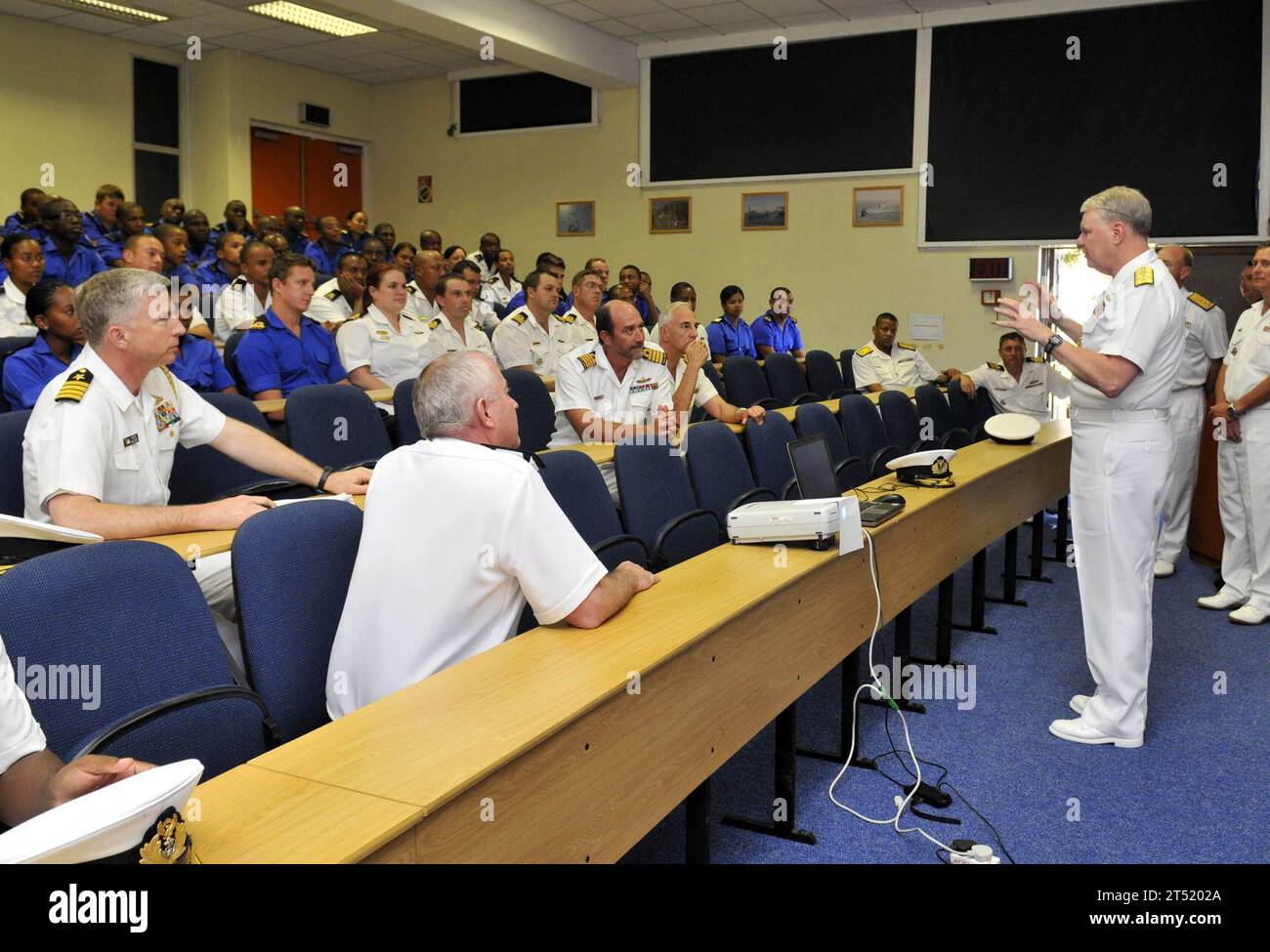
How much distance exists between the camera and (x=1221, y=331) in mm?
5590

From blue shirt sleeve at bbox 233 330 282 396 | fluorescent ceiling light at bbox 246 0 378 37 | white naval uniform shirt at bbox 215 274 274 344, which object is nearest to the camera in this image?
blue shirt sleeve at bbox 233 330 282 396

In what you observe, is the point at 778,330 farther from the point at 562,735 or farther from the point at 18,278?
the point at 562,735

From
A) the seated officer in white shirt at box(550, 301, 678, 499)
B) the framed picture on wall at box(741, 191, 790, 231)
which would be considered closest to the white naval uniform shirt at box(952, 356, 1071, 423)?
the seated officer in white shirt at box(550, 301, 678, 499)

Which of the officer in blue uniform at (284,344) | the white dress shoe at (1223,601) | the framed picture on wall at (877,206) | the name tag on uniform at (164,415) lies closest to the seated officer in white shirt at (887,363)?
the framed picture on wall at (877,206)

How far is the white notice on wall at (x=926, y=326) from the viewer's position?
984 centimetres

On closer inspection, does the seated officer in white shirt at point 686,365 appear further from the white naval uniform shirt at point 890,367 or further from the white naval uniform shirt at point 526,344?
the white naval uniform shirt at point 890,367

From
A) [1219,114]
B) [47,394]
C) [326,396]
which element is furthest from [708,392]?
[1219,114]

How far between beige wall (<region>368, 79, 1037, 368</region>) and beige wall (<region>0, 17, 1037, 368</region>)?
15mm

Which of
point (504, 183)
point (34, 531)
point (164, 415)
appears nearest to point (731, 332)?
point (504, 183)

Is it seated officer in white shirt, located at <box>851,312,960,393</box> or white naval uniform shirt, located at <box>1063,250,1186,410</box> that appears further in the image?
seated officer in white shirt, located at <box>851,312,960,393</box>

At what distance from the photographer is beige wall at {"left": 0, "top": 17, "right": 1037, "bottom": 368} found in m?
9.71

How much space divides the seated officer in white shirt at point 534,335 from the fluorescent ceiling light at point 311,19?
405 centimetres

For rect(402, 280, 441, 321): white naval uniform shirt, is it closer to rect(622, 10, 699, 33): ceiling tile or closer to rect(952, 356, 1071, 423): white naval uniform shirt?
rect(622, 10, 699, 33): ceiling tile

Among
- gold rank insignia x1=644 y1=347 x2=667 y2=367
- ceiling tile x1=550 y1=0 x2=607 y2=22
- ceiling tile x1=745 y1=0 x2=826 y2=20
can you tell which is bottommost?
gold rank insignia x1=644 y1=347 x2=667 y2=367
